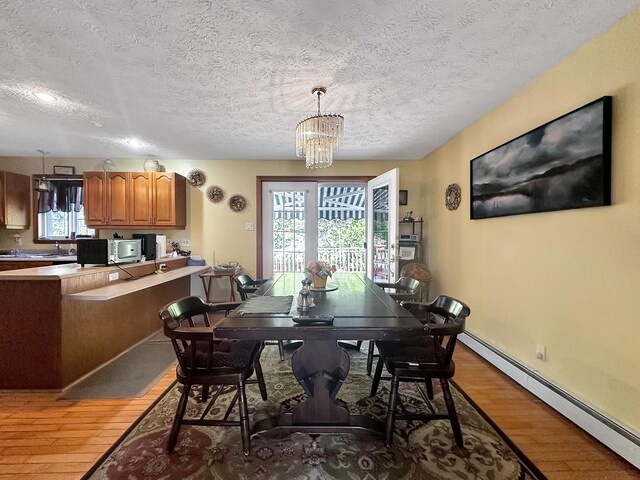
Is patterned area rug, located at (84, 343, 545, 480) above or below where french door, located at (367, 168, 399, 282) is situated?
below

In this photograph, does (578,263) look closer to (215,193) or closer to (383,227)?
(383,227)

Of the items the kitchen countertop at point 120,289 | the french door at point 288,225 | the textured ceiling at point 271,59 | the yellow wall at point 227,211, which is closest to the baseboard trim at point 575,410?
the textured ceiling at point 271,59

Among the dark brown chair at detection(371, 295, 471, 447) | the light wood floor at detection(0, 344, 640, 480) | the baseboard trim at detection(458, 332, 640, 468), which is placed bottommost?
the light wood floor at detection(0, 344, 640, 480)

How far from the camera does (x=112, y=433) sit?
6.15ft

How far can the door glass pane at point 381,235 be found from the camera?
4.22 meters

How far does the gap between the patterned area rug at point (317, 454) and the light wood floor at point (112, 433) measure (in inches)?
4.6

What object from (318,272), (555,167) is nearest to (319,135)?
(318,272)

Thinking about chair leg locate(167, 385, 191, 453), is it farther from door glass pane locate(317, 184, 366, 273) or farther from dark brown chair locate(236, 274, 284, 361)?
door glass pane locate(317, 184, 366, 273)

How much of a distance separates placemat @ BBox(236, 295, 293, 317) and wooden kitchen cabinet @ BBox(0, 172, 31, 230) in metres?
4.76

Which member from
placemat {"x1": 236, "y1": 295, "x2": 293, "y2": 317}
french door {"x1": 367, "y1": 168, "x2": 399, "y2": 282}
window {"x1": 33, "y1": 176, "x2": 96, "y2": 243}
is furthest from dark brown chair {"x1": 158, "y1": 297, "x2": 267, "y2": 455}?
window {"x1": 33, "y1": 176, "x2": 96, "y2": 243}

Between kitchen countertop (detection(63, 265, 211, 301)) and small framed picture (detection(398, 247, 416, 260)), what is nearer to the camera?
kitchen countertop (detection(63, 265, 211, 301))

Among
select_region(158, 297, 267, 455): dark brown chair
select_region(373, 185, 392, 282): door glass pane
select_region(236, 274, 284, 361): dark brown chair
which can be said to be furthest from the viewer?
select_region(373, 185, 392, 282): door glass pane

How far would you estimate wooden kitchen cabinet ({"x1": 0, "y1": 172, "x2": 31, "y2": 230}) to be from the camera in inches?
170

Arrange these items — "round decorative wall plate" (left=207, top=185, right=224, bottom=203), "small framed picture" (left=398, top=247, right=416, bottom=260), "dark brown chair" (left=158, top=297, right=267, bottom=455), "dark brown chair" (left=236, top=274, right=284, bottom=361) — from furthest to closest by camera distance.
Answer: "round decorative wall plate" (left=207, top=185, right=224, bottom=203) → "small framed picture" (left=398, top=247, right=416, bottom=260) → "dark brown chair" (left=236, top=274, right=284, bottom=361) → "dark brown chair" (left=158, top=297, right=267, bottom=455)
